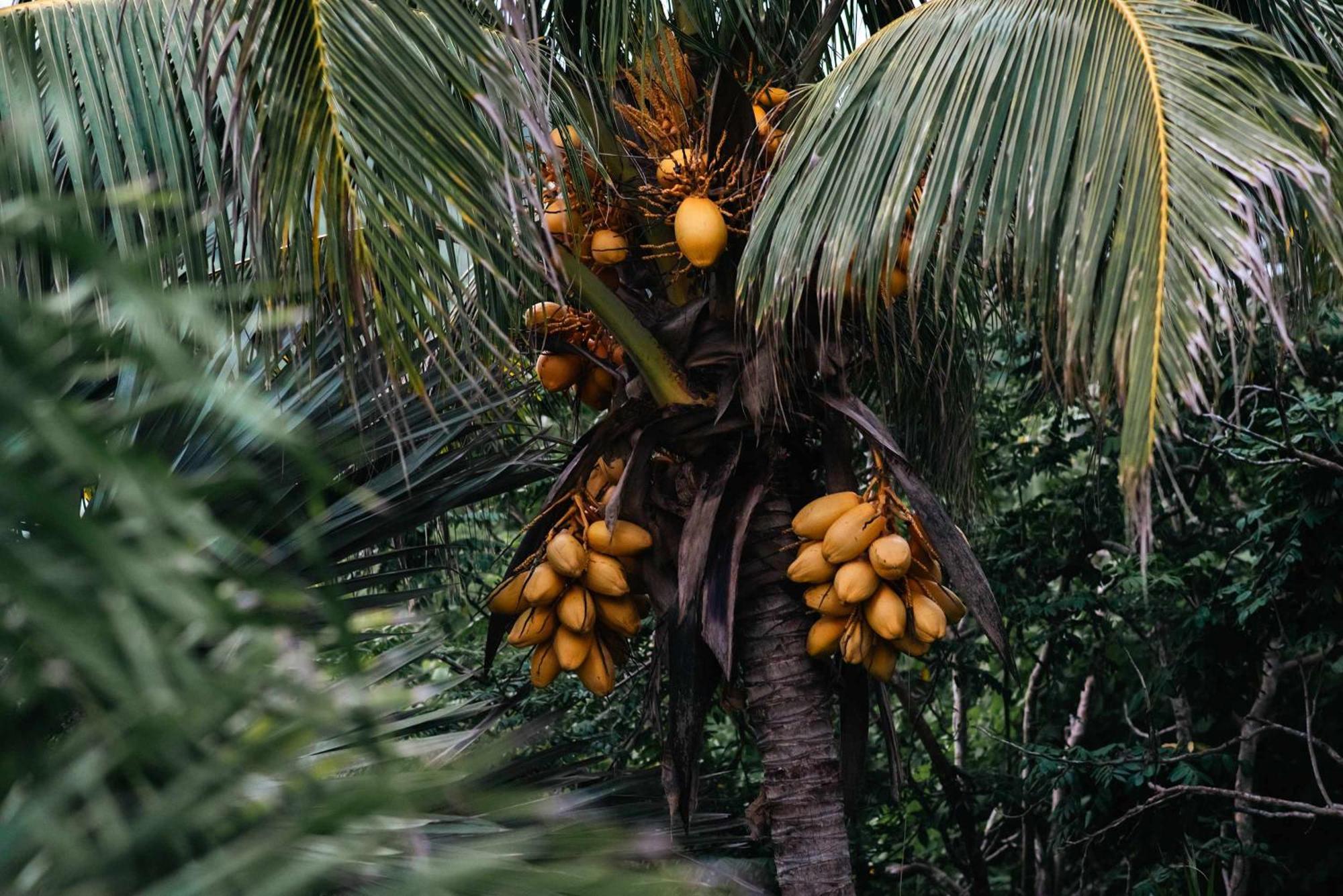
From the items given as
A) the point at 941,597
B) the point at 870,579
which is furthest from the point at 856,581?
the point at 941,597

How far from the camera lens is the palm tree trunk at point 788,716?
273 cm

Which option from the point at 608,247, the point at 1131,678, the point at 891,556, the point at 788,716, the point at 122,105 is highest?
the point at 122,105

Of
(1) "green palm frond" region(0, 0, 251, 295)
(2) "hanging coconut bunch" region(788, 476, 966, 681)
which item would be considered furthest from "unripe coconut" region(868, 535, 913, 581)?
(1) "green palm frond" region(0, 0, 251, 295)

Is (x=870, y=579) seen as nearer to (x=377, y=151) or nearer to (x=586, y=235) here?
(x=586, y=235)

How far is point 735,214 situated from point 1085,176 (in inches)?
30.9

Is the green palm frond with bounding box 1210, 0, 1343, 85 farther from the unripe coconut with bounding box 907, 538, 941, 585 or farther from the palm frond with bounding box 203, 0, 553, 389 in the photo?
the palm frond with bounding box 203, 0, 553, 389

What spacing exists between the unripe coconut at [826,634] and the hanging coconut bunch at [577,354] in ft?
2.22

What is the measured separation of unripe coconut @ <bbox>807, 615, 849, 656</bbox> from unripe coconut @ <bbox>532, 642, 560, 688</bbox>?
1.68 feet

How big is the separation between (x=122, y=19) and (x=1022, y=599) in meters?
2.97

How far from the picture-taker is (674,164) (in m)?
2.57

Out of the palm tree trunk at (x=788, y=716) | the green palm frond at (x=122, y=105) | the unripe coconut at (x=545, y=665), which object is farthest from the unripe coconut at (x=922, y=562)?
the green palm frond at (x=122, y=105)

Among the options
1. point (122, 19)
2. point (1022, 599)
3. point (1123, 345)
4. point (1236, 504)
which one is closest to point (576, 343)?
point (122, 19)

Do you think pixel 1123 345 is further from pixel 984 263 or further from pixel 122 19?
pixel 122 19

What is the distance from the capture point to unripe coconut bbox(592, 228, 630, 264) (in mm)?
2721
